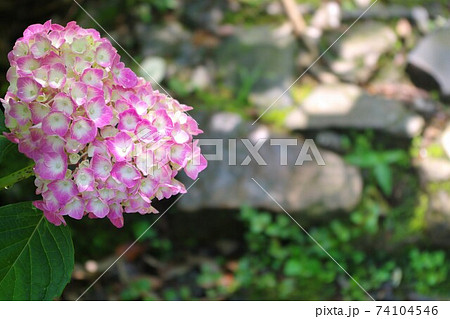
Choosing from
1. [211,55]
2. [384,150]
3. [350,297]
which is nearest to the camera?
[350,297]

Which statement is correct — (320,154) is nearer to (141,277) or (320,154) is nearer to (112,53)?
(141,277)

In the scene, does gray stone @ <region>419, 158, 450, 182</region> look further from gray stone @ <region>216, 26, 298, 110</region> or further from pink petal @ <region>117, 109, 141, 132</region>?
pink petal @ <region>117, 109, 141, 132</region>

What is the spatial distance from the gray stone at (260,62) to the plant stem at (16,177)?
187cm

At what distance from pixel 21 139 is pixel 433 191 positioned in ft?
6.64

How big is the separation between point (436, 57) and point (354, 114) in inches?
21.5

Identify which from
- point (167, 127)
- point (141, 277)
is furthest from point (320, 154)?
point (167, 127)

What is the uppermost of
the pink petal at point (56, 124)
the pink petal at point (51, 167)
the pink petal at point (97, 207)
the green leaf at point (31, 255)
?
the pink petal at point (56, 124)

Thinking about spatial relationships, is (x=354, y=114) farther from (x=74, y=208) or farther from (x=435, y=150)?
(x=74, y=208)

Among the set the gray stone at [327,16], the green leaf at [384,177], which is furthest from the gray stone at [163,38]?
the green leaf at [384,177]

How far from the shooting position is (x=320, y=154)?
254 centimetres

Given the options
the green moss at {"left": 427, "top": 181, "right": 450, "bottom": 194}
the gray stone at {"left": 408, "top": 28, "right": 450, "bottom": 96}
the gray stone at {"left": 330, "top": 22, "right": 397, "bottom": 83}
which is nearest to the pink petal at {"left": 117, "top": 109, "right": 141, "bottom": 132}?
the green moss at {"left": 427, "top": 181, "right": 450, "bottom": 194}

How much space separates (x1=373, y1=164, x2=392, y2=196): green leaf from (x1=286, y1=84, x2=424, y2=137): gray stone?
0.19m

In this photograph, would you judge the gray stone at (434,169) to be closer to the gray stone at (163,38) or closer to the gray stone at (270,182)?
the gray stone at (270,182)

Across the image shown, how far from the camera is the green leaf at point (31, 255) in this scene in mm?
847
